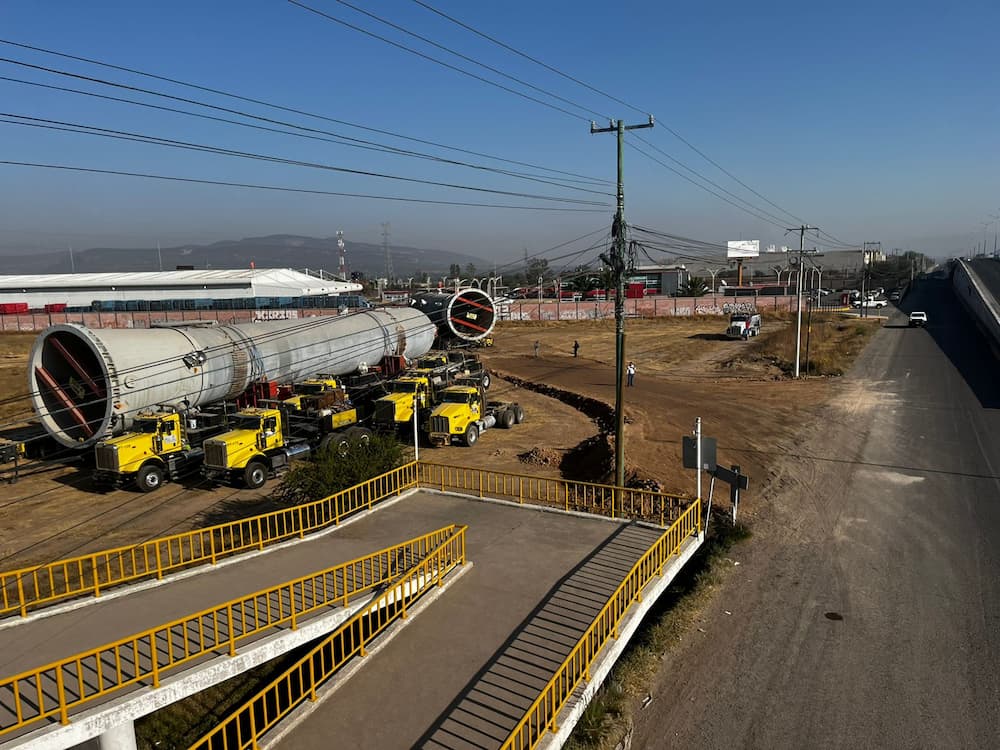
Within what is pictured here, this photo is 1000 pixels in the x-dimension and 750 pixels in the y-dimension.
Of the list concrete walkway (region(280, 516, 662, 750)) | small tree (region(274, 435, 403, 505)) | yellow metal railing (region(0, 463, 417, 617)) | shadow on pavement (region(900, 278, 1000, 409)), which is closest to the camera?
concrete walkway (region(280, 516, 662, 750))

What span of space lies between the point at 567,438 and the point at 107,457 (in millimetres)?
17117

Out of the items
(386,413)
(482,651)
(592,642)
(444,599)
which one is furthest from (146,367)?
(592,642)

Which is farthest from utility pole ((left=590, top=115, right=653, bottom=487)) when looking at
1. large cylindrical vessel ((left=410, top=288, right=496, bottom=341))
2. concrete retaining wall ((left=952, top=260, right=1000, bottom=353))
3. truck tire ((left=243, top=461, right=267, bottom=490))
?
concrete retaining wall ((left=952, top=260, right=1000, bottom=353))

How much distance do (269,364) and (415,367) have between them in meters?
8.20

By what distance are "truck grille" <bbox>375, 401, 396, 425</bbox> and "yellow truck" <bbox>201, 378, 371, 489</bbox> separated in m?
0.89

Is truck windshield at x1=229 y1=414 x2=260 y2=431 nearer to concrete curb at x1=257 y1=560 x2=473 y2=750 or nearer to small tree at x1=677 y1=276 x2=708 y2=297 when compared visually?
concrete curb at x1=257 y1=560 x2=473 y2=750

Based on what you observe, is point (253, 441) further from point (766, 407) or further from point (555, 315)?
point (555, 315)

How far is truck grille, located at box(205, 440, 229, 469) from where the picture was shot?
68.2 feet

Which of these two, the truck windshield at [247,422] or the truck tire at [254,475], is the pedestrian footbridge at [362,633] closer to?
the truck tire at [254,475]

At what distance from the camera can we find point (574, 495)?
60.6 ft

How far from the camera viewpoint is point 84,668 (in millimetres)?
8227

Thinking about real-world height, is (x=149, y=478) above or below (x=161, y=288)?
below

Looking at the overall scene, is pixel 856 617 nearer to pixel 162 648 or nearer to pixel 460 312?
pixel 162 648

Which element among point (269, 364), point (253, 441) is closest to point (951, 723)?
point (253, 441)
